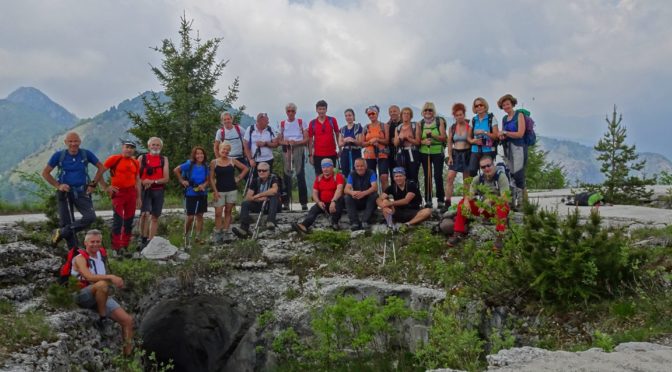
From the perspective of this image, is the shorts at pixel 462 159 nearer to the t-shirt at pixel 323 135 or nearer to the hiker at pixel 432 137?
the hiker at pixel 432 137

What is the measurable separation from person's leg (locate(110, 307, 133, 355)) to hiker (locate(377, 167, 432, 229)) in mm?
5061

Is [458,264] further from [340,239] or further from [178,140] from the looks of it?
[178,140]

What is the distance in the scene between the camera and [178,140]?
17.2 meters

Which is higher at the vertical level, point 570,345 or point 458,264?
point 458,264

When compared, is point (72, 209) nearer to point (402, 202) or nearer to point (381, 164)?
point (381, 164)

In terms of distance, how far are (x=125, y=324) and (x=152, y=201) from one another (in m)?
2.62

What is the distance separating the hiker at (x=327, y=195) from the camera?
1087 cm

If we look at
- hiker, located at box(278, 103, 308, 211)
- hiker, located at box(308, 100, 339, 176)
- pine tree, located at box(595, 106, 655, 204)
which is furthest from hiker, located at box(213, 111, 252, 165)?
pine tree, located at box(595, 106, 655, 204)

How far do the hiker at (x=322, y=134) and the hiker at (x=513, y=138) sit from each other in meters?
3.54

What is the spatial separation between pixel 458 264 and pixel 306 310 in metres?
2.91

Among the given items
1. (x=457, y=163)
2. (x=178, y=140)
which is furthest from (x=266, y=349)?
(x=178, y=140)

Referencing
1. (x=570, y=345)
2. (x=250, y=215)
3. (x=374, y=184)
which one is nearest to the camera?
(x=570, y=345)

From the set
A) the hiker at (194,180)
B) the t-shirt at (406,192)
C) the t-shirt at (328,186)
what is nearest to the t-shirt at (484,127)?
the t-shirt at (406,192)

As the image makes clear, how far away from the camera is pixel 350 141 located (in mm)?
11148
